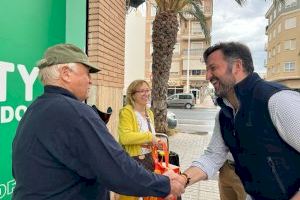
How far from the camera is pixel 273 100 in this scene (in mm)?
1901

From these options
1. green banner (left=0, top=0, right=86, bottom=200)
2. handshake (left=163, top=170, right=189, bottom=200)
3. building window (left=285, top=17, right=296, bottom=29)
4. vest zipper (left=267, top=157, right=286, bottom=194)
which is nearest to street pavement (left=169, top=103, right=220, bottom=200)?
handshake (left=163, top=170, right=189, bottom=200)

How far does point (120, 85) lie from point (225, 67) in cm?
313

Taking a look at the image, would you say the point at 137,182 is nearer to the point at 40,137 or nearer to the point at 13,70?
the point at 40,137

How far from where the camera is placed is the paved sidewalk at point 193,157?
19.7 ft

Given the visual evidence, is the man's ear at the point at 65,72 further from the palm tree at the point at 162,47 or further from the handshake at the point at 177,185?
the palm tree at the point at 162,47

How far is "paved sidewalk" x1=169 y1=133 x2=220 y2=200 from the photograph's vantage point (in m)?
6.02

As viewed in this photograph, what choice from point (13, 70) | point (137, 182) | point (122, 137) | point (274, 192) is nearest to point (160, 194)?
point (137, 182)

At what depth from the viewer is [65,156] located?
169 centimetres

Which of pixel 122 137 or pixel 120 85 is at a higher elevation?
pixel 120 85

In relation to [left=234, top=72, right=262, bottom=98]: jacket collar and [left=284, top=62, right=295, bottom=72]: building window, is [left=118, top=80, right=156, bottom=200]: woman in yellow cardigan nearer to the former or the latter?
[left=234, top=72, right=262, bottom=98]: jacket collar

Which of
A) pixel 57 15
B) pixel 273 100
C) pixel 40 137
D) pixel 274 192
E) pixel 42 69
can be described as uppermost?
pixel 57 15

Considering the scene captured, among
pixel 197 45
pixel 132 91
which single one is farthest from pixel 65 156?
pixel 197 45

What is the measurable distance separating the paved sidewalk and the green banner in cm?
364

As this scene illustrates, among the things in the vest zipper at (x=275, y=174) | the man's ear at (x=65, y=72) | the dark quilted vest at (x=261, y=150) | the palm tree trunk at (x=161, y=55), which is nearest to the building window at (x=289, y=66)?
the palm tree trunk at (x=161, y=55)
